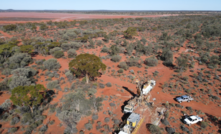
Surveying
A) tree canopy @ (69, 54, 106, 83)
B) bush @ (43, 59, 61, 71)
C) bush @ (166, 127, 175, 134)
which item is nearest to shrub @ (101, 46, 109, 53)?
bush @ (43, 59, 61, 71)

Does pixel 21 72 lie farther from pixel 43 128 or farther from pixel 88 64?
pixel 43 128

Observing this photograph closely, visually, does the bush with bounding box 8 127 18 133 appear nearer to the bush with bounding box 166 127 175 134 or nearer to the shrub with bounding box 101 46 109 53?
the bush with bounding box 166 127 175 134

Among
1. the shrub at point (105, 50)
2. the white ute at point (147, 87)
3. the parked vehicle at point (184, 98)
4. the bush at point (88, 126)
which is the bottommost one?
the bush at point (88, 126)

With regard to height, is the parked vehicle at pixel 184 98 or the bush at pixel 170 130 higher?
the parked vehicle at pixel 184 98

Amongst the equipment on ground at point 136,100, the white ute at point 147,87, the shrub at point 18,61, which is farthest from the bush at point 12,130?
the shrub at point 18,61

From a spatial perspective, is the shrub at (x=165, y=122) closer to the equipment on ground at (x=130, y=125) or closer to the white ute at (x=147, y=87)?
the equipment on ground at (x=130, y=125)

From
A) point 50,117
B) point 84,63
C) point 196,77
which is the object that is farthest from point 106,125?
point 196,77

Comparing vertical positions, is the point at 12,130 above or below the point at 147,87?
below

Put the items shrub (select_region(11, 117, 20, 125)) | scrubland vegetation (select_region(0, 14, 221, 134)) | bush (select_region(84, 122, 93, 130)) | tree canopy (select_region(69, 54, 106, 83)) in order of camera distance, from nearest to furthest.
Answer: bush (select_region(84, 122, 93, 130))
shrub (select_region(11, 117, 20, 125))
scrubland vegetation (select_region(0, 14, 221, 134))
tree canopy (select_region(69, 54, 106, 83))

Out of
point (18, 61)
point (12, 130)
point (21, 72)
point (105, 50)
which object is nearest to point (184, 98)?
point (12, 130)

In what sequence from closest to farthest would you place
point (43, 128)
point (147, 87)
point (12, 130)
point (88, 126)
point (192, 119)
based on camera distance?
point (12, 130), point (43, 128), point (88, 126), point (192, 119), point (147, 87)

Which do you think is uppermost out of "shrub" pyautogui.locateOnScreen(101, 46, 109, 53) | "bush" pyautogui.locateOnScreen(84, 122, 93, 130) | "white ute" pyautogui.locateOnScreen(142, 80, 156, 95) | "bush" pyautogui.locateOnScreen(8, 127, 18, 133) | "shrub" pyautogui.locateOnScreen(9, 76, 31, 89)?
"shrub" pyautogui.locateOnScreen(101, 46, 109, 53)
